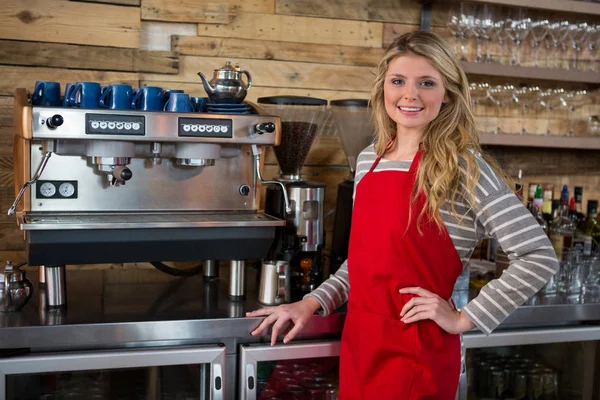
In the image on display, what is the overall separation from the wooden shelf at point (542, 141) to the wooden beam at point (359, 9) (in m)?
0.53

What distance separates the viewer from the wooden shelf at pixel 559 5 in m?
2.50

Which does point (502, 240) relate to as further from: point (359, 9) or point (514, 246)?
point (359, 9)

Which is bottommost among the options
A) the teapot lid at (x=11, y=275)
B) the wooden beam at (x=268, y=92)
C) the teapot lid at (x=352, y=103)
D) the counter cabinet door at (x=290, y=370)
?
the counter cabinet door at (x=290, y=370)

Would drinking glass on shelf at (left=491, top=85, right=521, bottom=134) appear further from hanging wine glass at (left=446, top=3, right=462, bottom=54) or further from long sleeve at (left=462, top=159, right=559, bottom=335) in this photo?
long sleeve at (left=462, top=159, right=559, bottom=335)

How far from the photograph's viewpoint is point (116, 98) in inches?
67.7

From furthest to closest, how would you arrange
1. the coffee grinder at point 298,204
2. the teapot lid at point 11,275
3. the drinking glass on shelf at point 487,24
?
1. the drinking glass on shelf at point 487,24
2. the coffee grinder at point 298,204
3. the teapot lid at point 11,275

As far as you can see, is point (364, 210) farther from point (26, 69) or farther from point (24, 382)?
point (26, 69)

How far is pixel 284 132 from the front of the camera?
209cm

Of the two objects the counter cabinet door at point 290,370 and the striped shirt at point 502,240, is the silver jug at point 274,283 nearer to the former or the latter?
the counter cabinet door at point 290,370

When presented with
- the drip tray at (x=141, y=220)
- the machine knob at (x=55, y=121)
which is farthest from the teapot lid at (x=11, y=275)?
the machine knob at (x=55, y=121)

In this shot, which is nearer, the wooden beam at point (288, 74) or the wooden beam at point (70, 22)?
the wooden beam at point (70, 22)

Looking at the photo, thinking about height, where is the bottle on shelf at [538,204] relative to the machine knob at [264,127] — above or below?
below

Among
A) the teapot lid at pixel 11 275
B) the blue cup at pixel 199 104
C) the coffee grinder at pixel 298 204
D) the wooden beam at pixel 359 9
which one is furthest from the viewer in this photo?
the wooden beam at pixel 359 9

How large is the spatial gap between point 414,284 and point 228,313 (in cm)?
51
